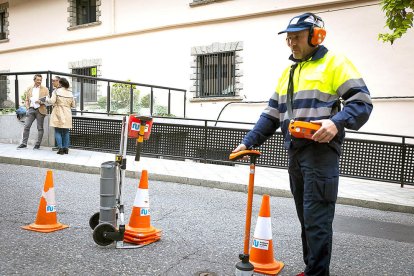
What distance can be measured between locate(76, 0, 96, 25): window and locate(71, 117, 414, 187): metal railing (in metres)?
11.2

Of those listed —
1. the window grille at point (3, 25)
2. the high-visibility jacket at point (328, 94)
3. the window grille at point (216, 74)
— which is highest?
the window grille at point (3, 25)

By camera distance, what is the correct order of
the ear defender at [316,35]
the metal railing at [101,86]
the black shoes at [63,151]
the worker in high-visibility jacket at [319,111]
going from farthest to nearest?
the metal railing at [101,86], the black shoes at [63,151], the ear defender at [316,35], the worker in high-visibility jacket at [319,111]

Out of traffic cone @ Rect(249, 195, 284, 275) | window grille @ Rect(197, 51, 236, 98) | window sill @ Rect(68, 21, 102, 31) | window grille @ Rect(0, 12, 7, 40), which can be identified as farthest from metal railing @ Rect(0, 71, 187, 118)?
window grille @ Rect(0, 12, 7, 40)

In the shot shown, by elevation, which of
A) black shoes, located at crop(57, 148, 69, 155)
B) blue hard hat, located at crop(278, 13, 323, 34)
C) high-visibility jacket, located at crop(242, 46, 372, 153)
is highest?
blue hard hat, located at crop(278, 13, 323, 34)

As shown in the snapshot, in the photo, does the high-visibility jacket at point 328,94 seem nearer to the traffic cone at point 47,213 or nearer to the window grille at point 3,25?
the traffic cone at point 47,213

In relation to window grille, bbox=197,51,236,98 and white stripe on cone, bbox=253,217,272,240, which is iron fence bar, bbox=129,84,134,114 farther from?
white stripe on cone, bbox=253,217,272,240

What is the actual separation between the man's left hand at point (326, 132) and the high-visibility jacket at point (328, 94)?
1.7 inches

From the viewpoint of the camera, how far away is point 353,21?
508 inches

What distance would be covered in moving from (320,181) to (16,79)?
11.3 metres

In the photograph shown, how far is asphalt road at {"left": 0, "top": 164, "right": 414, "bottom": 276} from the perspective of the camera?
Answer: 3.43 m

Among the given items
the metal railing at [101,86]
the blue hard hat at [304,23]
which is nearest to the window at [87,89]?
the metal railing at [101,86]

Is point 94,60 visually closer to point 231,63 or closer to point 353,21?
point 231,63

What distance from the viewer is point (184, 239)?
166 inches

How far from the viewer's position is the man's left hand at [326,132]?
2.52 meters
